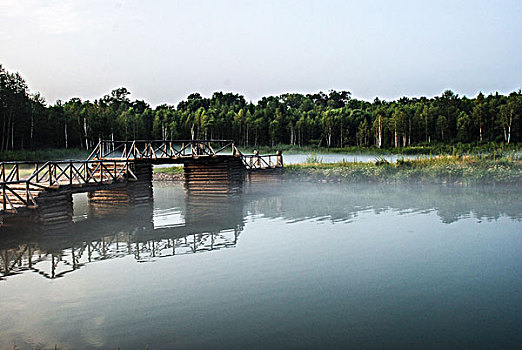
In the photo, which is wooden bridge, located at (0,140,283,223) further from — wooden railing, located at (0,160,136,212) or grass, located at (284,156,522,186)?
grass, located at (284,156,522,186)

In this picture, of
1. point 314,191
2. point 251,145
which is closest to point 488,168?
point 314,191

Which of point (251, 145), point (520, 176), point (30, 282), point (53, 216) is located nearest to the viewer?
point (30, 282)

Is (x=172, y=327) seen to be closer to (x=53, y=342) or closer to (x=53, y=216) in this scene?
(x=53, y=342)

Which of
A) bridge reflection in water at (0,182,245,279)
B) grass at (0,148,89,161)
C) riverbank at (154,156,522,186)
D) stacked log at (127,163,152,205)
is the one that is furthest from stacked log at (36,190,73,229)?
grass at (0,148,89,161)

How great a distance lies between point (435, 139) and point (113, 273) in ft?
209

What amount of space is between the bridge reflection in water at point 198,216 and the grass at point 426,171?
5.03 ft

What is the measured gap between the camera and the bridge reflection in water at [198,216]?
14.4 metres

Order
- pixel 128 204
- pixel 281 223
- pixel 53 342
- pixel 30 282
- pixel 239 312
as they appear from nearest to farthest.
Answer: pixel 53 342 < pixel 239 312 < pixel 30 282 < pixel 281 223 < pixel 128 204

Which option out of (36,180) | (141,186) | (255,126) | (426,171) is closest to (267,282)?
(36,180)

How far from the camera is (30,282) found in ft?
37.1

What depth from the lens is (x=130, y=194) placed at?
23875 mm

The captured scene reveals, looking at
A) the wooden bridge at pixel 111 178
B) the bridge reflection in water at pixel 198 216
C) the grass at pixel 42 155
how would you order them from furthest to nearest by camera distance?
the grass at pixel 42 155 < the wooden bridge at pixel 111 178 < the bridge reflection in water at pixel 198 216

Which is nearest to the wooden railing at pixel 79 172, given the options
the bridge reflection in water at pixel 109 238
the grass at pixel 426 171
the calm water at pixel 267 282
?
the bridge reflection in water at pixel 109 238

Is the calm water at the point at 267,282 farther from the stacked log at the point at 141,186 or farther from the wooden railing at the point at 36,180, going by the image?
the stacked log at the point at 141,186
